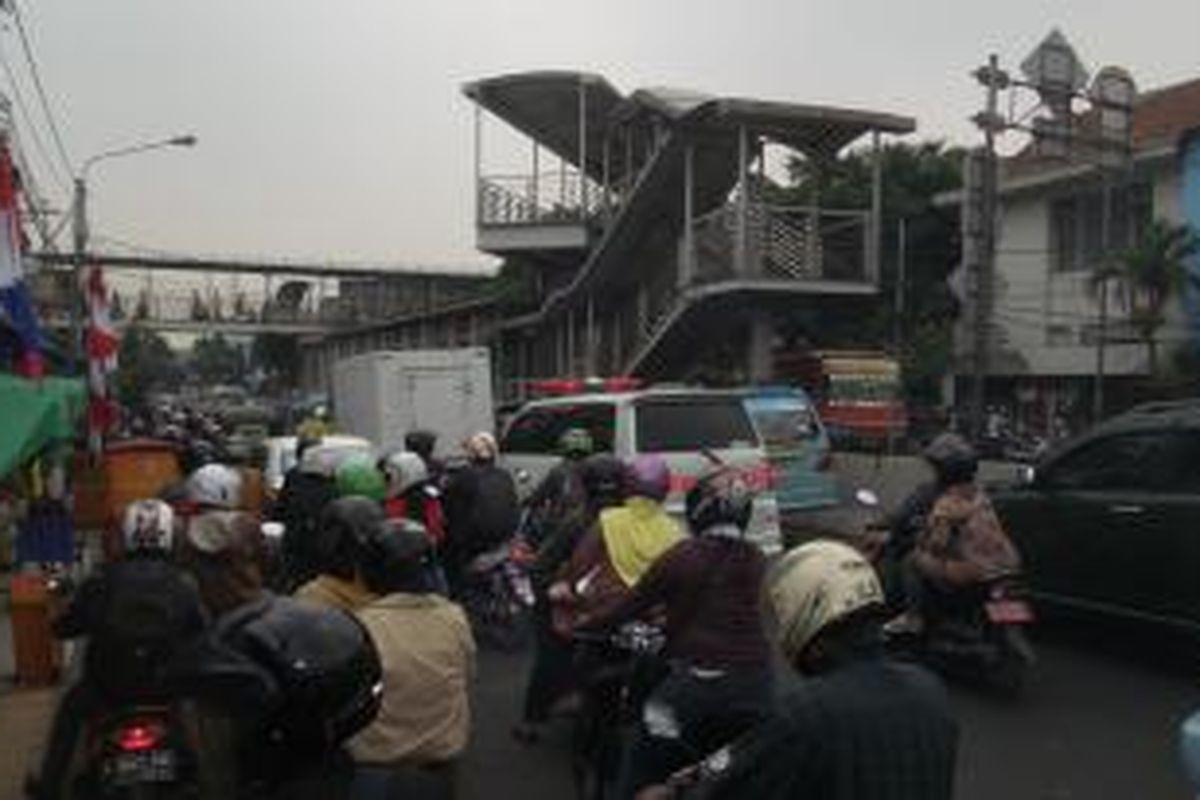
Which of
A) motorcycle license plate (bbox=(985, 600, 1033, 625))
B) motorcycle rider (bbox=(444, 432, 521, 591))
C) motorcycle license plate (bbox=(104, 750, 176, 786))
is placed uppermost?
motorcycle license plate (bbox=(104, 750, 176, 786))

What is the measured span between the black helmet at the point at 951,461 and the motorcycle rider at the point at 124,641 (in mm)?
6730

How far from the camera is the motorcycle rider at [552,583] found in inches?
402

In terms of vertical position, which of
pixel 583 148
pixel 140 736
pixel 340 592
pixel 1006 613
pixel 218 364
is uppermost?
pixel 583 148

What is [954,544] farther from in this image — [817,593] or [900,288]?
[900,288]

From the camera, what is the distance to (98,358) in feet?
56.1

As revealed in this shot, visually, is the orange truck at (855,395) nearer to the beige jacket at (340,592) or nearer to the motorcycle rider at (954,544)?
the motorcycle rider at (954,544)

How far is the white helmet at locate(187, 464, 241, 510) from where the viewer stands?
880cm

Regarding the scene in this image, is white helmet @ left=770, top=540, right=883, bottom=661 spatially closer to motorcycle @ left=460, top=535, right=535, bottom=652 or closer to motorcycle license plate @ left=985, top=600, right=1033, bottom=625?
motorcycle license plate @ left=985, top=600, right=1033, bottom=625

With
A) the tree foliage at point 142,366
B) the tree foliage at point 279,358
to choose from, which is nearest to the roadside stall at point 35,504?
the tree foliage at point 142,366

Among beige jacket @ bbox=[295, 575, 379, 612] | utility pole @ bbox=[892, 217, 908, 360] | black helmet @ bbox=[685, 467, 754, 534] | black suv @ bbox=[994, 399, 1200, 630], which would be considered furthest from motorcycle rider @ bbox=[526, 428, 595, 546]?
utility pole @ bbox=[892, 217, 908, 360]

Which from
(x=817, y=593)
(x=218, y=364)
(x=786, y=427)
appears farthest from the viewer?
(x=218, y=364)

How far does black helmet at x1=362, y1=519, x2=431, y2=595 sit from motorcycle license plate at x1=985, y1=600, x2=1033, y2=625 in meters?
6.01

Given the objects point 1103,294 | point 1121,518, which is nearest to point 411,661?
point 1121,518

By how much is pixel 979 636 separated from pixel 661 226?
30254 millimetres
